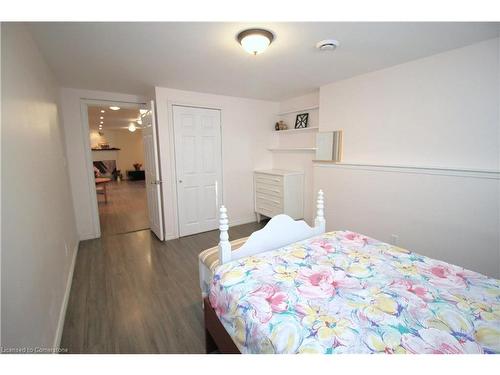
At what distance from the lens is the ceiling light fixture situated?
1650 mm

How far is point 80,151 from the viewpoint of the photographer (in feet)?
10.7

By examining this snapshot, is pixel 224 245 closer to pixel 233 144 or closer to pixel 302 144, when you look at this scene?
pixel 233 144

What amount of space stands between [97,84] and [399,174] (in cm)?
378

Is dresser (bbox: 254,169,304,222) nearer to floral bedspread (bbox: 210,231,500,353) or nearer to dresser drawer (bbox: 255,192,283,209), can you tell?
dresser drawer (bbox: 255,192,283,209)

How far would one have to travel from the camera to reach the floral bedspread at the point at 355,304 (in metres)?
0.80

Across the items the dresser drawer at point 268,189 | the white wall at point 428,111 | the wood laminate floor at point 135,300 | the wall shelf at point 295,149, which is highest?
the white wall at point 428,111

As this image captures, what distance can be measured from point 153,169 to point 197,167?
639 millimetres

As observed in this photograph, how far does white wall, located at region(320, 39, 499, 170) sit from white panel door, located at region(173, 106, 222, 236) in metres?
1.90

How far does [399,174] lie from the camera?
2.40 m

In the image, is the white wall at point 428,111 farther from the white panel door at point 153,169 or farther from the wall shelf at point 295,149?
the white panel door at point 153,169

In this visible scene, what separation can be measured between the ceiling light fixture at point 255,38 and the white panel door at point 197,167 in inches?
71.9

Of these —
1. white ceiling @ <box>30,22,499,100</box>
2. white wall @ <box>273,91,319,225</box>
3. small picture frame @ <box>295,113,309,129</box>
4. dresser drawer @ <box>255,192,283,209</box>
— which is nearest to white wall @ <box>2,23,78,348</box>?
white ceiling @ <box>30,22,499,100</box>

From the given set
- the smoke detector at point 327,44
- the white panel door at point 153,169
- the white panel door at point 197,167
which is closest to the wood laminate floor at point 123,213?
the white panel door at point 153,169
